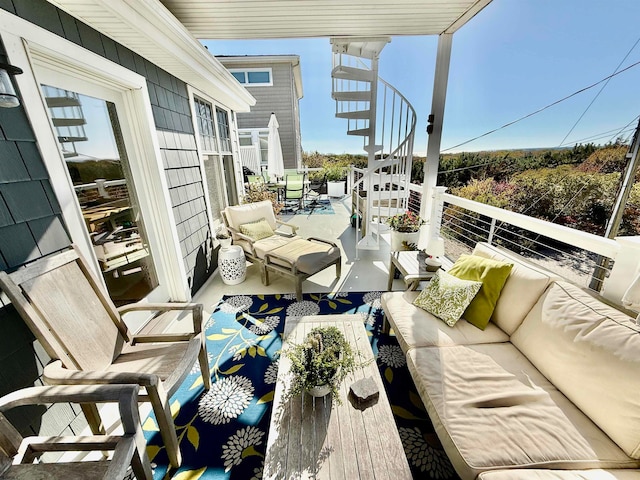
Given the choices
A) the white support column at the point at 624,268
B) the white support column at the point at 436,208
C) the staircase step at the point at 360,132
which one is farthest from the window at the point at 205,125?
the white support column at the point at 624,268

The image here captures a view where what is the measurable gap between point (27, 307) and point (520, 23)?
28.6ft

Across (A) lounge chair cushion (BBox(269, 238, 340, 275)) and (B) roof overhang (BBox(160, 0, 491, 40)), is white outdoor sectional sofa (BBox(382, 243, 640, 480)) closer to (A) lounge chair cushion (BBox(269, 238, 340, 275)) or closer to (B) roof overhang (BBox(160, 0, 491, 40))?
(A) lounge chair cushion (BBox(269, 238, 340, 275))

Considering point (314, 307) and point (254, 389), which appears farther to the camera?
point (314, 307)

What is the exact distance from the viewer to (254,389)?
1785mm

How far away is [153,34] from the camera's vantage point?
1802 mm

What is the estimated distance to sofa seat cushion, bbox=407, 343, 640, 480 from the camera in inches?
39.8

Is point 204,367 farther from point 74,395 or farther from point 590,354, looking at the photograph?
point 590,354

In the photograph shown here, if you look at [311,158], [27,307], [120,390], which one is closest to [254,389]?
[120,390]

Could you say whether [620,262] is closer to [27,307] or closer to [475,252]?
[475,252]

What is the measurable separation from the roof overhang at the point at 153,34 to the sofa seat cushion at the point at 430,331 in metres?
2.57

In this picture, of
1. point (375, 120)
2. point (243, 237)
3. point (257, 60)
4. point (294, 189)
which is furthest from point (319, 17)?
point (257, 60)

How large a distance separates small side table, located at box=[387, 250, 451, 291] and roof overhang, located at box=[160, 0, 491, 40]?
2.28 metres

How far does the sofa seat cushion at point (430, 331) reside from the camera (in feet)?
5.38

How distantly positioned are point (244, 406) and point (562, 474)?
1.58 meters
